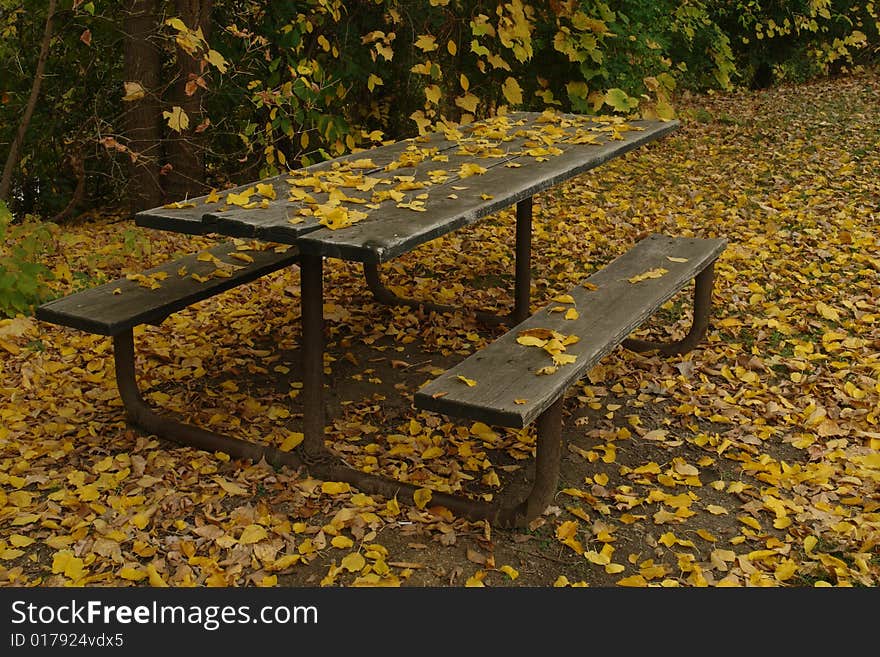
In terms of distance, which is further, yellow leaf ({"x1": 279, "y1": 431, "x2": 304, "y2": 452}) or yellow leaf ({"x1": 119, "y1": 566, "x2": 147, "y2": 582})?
yellow leaf ({"x1": 279, "y1": 431, "x2": 304, "y2": 452})

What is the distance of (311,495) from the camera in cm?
337

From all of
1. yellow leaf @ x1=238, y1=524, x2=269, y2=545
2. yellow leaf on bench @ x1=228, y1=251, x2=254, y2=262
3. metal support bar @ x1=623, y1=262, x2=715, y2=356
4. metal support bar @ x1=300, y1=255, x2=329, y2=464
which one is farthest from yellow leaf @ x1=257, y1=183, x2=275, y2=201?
metal support bar @ x1=623, y1=262, x2=715, y2=356

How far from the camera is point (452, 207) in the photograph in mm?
3334

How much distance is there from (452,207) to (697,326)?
169 cm

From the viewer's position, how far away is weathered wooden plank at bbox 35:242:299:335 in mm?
3473

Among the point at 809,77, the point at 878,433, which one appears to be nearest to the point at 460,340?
the point at 878,433

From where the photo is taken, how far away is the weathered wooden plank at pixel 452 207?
2.90m

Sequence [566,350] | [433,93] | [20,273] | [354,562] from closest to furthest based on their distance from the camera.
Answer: [354,562]
[566,350]
[20,273]
[433,93]

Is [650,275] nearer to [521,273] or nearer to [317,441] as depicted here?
[521,273]

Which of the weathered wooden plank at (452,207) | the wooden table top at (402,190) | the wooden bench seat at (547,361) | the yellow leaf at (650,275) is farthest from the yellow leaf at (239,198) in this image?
the yellow leaf at (650,275)

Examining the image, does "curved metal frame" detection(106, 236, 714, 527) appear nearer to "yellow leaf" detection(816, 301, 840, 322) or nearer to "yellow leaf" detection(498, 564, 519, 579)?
"yellow leaf" detection(498, 564, 519, 579)

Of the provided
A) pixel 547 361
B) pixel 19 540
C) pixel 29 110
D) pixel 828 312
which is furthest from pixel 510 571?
pixel 29 110

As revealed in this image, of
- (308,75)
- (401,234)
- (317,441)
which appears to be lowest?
(317,441)

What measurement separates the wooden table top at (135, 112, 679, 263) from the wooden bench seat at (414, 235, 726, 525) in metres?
0.41
